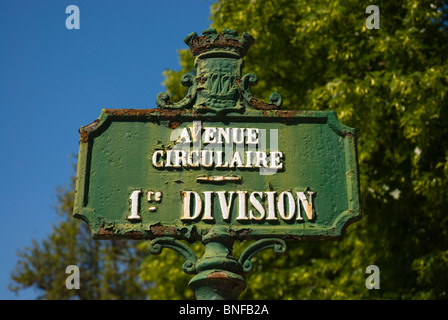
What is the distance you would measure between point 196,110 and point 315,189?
781mm

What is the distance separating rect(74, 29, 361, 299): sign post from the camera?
2.97 metres

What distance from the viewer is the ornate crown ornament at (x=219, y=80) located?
327 cm

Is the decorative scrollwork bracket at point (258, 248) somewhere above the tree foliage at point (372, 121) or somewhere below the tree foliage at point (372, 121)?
below

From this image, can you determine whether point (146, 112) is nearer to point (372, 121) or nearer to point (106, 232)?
point (106, 232)

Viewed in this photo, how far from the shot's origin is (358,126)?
837 cm

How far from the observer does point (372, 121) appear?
823 centimetres

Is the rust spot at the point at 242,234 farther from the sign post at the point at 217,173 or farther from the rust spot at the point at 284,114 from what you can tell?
the rust spot at the point at 284,114

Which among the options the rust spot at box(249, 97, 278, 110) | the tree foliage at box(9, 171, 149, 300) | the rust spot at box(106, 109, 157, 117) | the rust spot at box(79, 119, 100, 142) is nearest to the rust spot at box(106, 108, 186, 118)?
the rust spot at box(106, 109, 157, 117)

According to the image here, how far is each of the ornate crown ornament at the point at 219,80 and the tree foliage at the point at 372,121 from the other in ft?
15.8

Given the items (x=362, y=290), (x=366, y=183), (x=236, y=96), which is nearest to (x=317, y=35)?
(x=366, y=183)

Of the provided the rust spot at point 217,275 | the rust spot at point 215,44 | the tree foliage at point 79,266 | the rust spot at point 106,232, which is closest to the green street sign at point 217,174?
the rust spot at point 106,232

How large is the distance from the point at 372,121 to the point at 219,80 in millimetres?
5328

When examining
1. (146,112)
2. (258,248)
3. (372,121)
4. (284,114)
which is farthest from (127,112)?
(372,121)

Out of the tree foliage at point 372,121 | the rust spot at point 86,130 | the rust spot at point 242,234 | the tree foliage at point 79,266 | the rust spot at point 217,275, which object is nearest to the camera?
the rust spot at point 217,275
